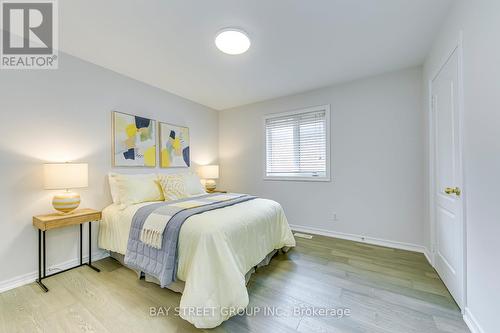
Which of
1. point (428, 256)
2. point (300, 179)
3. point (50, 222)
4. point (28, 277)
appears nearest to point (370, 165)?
point (300, 179)

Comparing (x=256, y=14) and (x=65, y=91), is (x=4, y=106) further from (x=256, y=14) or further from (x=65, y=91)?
(x=256, y=14)

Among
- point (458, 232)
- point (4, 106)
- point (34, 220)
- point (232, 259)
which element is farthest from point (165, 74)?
point (458, 232)

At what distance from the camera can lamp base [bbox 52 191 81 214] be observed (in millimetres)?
2062

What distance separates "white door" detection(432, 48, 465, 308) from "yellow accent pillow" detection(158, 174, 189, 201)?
2.96 m

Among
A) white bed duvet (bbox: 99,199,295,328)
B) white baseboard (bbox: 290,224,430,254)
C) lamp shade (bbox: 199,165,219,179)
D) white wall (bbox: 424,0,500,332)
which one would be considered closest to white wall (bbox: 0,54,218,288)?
white bed duvet (bbox: 99,199,295,328)

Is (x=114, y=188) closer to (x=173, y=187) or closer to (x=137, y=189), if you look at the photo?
(x=137, y=189)

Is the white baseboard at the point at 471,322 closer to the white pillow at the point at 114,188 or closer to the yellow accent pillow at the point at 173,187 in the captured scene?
the yellow accent pillow at the point at 173,187

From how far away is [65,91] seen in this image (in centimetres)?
235

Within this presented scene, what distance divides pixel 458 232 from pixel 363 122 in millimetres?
1883

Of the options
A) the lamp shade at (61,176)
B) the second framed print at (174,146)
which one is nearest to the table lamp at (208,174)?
the second framed print at (174,146)

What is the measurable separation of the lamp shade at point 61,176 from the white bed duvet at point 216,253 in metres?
0.55

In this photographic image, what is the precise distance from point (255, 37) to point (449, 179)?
2.34 meters

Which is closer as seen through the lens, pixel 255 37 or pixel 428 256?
pixel 255 37

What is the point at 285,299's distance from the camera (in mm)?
1763
